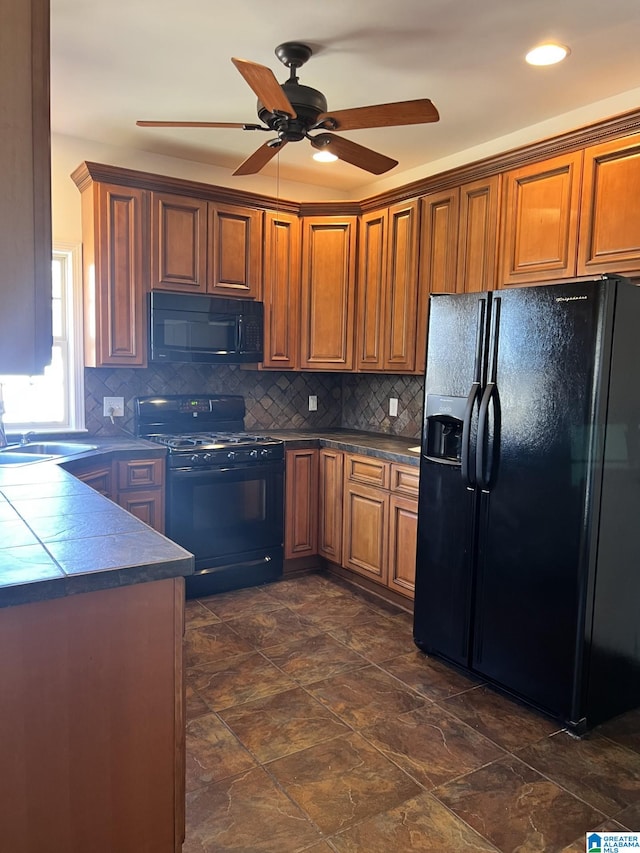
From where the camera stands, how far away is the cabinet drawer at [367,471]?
3.55 metres

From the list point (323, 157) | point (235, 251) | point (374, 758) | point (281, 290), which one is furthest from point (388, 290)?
point (374, 758)

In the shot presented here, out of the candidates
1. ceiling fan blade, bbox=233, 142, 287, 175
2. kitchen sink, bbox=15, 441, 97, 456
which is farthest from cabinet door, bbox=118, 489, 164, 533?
ceiling fan blade, bbox=233, 142, 287, 175

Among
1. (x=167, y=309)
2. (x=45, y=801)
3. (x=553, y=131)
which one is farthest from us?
(x=167, y=309)

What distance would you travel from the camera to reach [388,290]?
395cm

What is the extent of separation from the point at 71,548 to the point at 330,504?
2.63m

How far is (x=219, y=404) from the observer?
423cm

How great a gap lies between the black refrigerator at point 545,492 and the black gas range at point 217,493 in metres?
1.37

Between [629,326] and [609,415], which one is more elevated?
[629,326]

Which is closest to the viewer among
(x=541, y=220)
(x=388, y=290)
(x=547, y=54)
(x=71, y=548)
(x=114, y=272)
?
(x=71, y=548)

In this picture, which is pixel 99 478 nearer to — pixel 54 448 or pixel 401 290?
pixel 54 448

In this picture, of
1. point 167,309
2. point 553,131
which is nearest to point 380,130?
point 553,131

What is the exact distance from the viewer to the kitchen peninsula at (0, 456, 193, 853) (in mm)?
1281

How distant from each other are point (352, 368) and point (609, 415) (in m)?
2.16

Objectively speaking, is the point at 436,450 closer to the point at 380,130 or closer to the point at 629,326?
the point at 629,326
